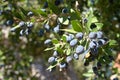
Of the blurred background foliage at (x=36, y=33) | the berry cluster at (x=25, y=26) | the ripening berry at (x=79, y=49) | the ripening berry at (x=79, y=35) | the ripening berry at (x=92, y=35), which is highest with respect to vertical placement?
the ripening berry at (x=92, y=35)

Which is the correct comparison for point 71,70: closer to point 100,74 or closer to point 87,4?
point 87,4

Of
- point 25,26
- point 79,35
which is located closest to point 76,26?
point 79,35

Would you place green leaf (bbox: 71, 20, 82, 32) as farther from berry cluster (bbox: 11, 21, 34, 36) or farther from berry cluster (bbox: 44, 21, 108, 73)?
berry cluster (bbox: 11, 21, 34, 36)

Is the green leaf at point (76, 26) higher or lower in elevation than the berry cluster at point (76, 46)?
higher

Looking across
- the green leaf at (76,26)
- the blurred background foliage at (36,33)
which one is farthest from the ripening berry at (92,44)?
the blurred background foliage at (36,33)

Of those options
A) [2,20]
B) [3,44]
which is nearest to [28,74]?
[3,44]

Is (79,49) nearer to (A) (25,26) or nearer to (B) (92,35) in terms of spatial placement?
(B) (92,35)

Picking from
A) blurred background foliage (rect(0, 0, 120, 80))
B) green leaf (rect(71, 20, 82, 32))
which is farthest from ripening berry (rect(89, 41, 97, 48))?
blurred background foliage (rect(0, 0, 120, 80))

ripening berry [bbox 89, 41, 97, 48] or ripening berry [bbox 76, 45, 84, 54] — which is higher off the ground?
ripening berry [bbox 89, 41, 97, 48]

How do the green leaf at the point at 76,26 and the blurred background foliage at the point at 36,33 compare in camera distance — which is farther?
the blurred background foliage at the point at 36,33

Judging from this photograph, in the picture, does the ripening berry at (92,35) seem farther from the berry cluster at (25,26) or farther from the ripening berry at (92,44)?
the berry cluster at (25,26)

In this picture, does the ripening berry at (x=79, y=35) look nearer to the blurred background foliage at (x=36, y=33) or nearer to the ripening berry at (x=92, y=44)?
the ripening berry at (x=92, y=44)
